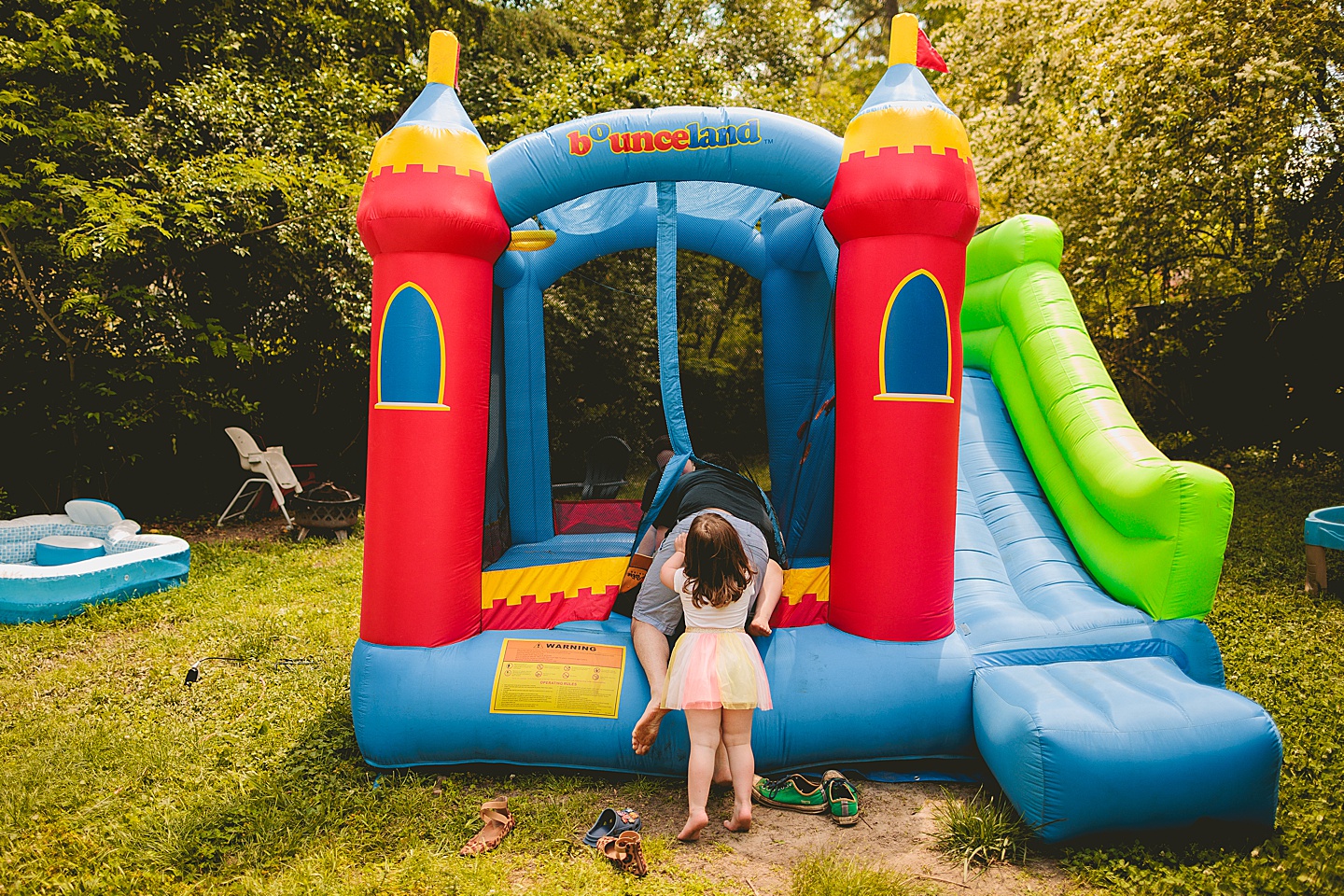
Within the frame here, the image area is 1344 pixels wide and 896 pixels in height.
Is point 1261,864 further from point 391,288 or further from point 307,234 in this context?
point 307,234

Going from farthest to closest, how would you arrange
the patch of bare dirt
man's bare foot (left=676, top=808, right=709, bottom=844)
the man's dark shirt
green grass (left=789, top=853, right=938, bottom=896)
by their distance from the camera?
the man's dark shirt, man's bare foot (left=676, top=808, right=709, bottom=844), the patch of bare dirt, green grass (left=789, top=853, right=938, bottom=896)

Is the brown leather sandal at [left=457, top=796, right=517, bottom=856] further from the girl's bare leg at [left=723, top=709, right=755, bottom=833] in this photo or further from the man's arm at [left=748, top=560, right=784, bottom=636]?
the man's arm at [left=748, top=560, right=784, bottom=636]

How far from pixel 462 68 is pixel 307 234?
3.61m

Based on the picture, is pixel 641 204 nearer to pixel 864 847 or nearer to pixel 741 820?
pixel 741 820

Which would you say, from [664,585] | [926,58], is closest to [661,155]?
[926,58]

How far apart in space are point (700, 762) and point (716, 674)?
0.97 ft

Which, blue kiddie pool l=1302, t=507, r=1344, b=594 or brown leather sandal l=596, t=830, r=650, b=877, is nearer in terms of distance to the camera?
brown leather sandal l=596, t=830, r=650, b=877

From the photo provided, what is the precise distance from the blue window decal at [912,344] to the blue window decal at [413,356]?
1698 millimetres

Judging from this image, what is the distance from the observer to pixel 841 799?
2.88 m

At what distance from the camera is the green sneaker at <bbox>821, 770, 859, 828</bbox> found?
284 centimetres

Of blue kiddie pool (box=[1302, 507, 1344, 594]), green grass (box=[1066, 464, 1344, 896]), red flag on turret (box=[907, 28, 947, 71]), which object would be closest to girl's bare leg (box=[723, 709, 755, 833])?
green grass (box=[1066, 464, 1344, 896])

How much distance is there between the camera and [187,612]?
511 centimetres

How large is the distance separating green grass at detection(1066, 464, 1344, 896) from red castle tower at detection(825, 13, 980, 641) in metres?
1.02

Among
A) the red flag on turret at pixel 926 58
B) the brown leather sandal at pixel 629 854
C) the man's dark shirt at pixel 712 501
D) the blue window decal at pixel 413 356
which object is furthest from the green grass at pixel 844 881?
the red flag on turret at pixel 926 58
